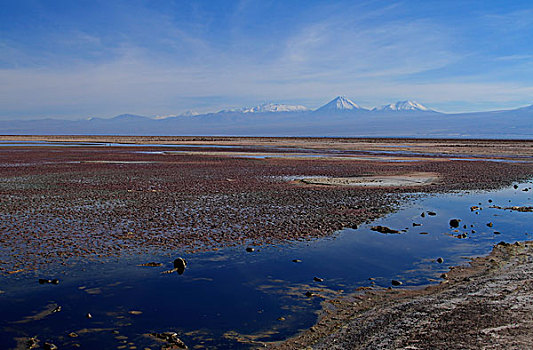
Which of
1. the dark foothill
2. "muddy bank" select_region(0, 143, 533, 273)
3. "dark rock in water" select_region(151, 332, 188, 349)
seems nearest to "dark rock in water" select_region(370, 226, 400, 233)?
the dark foothill

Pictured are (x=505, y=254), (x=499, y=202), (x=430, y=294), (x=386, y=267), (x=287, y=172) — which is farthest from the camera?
(x=287, y=172)

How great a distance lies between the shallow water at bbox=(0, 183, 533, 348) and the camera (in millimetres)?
7336

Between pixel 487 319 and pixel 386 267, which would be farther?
pixel 386 267

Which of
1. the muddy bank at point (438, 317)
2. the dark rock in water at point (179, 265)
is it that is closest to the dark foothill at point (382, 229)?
the muddy bank at point (438, 317)

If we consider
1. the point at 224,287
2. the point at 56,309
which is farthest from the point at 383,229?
the point at 56,309

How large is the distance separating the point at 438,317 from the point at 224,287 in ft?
13.5

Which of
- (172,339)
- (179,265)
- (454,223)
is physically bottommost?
(172,339)

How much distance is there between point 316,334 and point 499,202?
1571 cm

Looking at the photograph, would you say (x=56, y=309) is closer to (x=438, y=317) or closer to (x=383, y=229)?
(x=438, y=317)

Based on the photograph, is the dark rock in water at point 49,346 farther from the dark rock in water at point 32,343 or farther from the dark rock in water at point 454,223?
the dark rock in water at point 454,223

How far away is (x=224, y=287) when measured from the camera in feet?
30.4

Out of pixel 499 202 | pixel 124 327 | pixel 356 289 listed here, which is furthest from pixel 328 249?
pixel 499 202

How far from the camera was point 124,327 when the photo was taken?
291 inches

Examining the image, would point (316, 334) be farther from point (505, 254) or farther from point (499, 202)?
point (499, 202)
